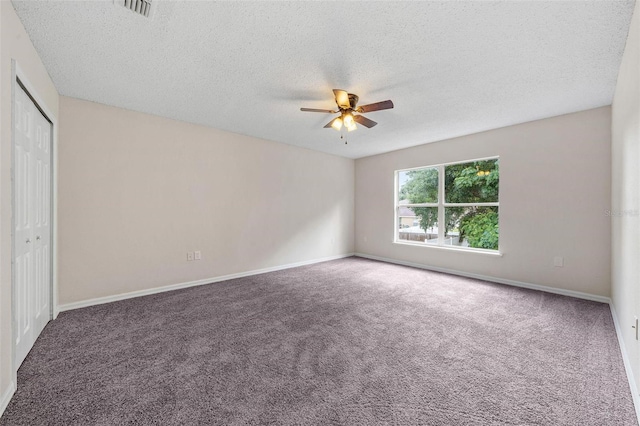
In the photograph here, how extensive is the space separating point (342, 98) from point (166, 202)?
9.13ft

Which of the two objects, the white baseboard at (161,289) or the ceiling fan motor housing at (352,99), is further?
the white baseboard at (161,289)

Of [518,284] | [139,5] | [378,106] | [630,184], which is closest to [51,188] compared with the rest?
[139,5]

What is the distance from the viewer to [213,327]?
8.44ft

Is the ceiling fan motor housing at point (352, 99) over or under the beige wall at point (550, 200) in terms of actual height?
over

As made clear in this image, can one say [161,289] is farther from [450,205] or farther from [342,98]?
[450,205]

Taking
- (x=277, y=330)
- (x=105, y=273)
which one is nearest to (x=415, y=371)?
(x=277, y=330)

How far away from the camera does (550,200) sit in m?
3.64

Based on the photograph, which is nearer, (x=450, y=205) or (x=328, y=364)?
(x=328, y=364)

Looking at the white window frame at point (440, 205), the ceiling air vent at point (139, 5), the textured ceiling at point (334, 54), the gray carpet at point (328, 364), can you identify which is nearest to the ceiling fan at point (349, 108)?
the textured ceiling at point (334, 54)

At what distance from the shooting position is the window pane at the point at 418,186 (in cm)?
512

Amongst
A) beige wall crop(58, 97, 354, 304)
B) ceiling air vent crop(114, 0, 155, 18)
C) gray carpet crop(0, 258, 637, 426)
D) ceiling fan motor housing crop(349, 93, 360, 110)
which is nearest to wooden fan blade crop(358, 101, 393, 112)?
ceiling fan motor housing crop(349, 93, 360, 110)

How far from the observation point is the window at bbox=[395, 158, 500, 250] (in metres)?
4.36

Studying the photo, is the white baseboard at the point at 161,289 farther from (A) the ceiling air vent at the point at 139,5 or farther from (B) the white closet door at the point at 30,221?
(A) the ceiling air vent at the point at 139,5

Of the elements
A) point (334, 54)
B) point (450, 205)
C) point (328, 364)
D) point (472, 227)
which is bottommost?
point (328, 364)
